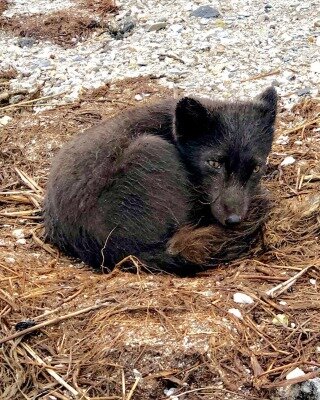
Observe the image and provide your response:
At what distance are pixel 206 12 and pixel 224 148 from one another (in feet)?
14.0

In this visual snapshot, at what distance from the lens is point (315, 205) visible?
5.83m

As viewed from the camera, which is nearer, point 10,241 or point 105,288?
point 105,288

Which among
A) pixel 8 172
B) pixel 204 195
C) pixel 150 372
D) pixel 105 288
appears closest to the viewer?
pixel 150 372

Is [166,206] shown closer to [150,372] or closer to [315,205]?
[315,205]

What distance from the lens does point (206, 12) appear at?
9.58m

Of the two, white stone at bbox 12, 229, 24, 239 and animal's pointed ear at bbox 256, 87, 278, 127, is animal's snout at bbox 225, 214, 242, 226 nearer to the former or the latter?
animal's pointed ear at bbox 256, 87, 278, 127

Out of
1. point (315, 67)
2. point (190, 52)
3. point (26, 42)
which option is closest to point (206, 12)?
point (190, 52)

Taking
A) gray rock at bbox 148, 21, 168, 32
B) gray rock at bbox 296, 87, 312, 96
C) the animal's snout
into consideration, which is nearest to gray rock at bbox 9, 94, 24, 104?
gray rock at bbox 148, 21, 168, 32

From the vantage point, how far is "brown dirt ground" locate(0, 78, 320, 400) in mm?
4230

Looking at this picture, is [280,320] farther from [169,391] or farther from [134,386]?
[134,386]

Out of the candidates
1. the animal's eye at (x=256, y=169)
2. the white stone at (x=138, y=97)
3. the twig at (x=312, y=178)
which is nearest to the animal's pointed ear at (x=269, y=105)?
the animal's eye at (x=256, y=169)

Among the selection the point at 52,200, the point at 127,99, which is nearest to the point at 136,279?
the point at 52,200

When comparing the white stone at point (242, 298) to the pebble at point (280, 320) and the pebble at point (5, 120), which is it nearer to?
the pebble at point (280, 320)

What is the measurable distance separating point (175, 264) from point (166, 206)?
1.41 ft
